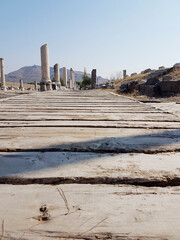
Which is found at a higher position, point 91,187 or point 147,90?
point 147,90

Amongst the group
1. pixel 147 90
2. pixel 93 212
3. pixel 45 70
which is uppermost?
pixel 45 70

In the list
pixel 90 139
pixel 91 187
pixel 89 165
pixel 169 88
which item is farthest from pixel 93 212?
pixel 169 88

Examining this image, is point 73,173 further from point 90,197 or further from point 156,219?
point 156,219

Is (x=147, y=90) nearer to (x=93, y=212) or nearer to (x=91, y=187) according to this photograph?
(x=91, y=187)

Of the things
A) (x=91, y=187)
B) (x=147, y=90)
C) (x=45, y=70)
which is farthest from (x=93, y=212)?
(x=45, y=70)

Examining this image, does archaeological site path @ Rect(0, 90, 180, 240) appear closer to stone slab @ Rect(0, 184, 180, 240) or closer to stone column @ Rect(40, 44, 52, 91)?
stone slab @ Rect(0, 184, 180, 240)

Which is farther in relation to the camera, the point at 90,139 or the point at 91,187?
the point at 90,139

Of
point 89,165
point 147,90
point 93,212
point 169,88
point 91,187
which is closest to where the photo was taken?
point 93,212

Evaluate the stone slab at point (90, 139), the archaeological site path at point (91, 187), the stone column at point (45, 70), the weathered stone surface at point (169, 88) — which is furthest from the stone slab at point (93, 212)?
the stone column at point (45, 70)

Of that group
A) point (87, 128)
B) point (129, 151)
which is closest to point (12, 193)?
point (129, 151)

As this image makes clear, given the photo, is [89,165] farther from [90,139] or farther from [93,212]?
[90,139]

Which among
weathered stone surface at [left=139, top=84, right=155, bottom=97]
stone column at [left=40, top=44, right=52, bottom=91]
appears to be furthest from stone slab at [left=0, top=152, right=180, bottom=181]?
stone column at [left=40, top=44, right=52, bottom=91]

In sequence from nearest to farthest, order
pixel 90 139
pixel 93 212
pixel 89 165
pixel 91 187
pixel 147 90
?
pixel 93 212 → pixel 91 187 → pixel 89 165 → pixel 90 139 → pixel 147 90

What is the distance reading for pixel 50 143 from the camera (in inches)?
47.7
